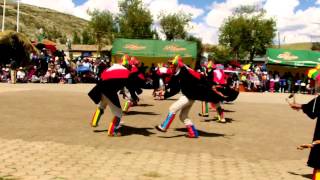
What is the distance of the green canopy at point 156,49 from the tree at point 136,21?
42.2 meters

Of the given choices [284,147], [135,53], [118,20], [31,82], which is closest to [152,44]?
[135,53]

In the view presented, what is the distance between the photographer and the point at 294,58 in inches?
1283

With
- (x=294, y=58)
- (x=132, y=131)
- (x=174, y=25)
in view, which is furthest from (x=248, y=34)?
(x=132, y=131)

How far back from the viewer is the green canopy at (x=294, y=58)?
32.2 metres

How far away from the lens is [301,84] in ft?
104

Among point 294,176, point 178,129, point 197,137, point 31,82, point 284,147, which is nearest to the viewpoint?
point 294,176

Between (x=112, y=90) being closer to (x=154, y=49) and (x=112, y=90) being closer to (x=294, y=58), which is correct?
(x=154, y=49)

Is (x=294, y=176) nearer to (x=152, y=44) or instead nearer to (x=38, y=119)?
(x=38, y=119)

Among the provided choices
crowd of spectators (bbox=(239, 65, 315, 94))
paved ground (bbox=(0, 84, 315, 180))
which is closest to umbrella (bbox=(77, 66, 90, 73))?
crowd of spectators (bbox=(239, 65, 315, 94))

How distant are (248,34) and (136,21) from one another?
58.0 feet

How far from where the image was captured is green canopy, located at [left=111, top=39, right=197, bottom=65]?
31938 millimetres

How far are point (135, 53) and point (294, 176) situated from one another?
24.9 m

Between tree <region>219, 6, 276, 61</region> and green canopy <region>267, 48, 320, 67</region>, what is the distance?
44.5 meters

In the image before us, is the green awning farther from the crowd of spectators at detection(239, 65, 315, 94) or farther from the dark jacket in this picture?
the dark jacket
